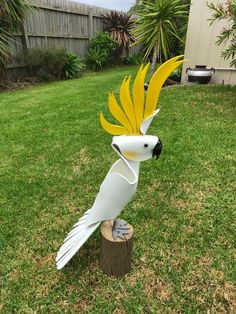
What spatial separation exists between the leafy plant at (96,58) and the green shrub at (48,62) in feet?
5.24

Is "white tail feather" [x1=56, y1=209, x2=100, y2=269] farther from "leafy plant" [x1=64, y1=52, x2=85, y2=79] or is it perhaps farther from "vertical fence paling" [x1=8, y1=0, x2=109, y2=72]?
"leafy plant" [x1=64, y1=52, x2=85, y2=79]

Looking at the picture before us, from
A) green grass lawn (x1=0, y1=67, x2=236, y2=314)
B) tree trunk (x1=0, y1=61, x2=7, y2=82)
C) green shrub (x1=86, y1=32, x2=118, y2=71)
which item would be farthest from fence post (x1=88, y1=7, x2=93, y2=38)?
green grass lawn (x1=0, y1=67, x2=236, y2=314)

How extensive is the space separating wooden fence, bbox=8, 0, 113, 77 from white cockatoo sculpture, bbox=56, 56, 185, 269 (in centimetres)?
699

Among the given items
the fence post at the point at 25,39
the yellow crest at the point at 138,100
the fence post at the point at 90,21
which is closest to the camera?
the yellow crest at the point at 138,100

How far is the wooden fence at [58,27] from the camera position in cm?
812

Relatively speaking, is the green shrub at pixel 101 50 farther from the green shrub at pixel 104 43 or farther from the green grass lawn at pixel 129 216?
the green grass lawn at pixel 129 216

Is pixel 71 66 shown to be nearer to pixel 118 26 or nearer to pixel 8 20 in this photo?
pixel 8 20

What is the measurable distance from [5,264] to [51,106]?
370 cm

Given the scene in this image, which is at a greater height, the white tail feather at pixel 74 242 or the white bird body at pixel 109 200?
the white bird body at pixel 109 200

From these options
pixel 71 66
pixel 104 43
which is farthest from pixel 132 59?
pixel 71 66

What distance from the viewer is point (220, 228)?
2410 mm

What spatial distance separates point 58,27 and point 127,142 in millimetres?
8701

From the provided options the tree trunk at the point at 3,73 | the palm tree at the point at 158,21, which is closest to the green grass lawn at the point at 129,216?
the palm tree at the point at 158,21

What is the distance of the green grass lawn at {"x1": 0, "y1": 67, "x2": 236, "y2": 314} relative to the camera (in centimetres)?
192
